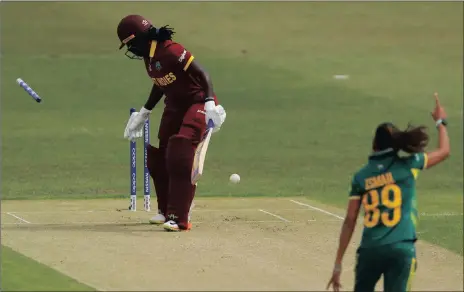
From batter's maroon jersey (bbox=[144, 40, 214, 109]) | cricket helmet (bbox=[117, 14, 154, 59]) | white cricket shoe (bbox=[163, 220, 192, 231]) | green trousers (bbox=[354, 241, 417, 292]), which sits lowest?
white cricket shoe (bbox=[163, 220, 192, 231])

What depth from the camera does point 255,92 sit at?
33.6 m

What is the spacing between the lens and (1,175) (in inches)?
868

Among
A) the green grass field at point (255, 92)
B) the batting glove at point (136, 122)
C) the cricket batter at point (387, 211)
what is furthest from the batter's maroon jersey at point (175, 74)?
the cricket batter at point (387, 211)

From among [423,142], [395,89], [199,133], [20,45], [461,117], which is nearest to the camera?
[423,142]

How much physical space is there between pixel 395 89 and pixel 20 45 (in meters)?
10.6

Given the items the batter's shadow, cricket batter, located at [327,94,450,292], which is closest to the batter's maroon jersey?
the batter's shadow

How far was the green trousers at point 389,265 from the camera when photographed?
9945 millimetres

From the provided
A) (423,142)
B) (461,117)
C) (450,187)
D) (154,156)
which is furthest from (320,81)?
(423,142)

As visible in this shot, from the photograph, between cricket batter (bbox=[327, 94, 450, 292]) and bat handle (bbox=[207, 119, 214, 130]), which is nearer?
cricket batter (bbox=[327, 94, 450, 292])

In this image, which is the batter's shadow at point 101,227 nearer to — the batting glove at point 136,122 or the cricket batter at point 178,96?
the cricket batter at point 178,96

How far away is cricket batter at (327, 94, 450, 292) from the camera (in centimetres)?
996

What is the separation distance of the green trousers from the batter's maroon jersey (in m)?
5.31

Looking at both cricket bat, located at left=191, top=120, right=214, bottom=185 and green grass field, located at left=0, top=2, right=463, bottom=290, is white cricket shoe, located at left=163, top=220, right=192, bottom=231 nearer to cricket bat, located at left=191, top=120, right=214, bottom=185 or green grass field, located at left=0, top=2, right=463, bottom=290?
cricket bat, located at left=191, top=120, right=214, bottom=185

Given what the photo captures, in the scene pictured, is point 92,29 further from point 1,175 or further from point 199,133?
point 199,133
